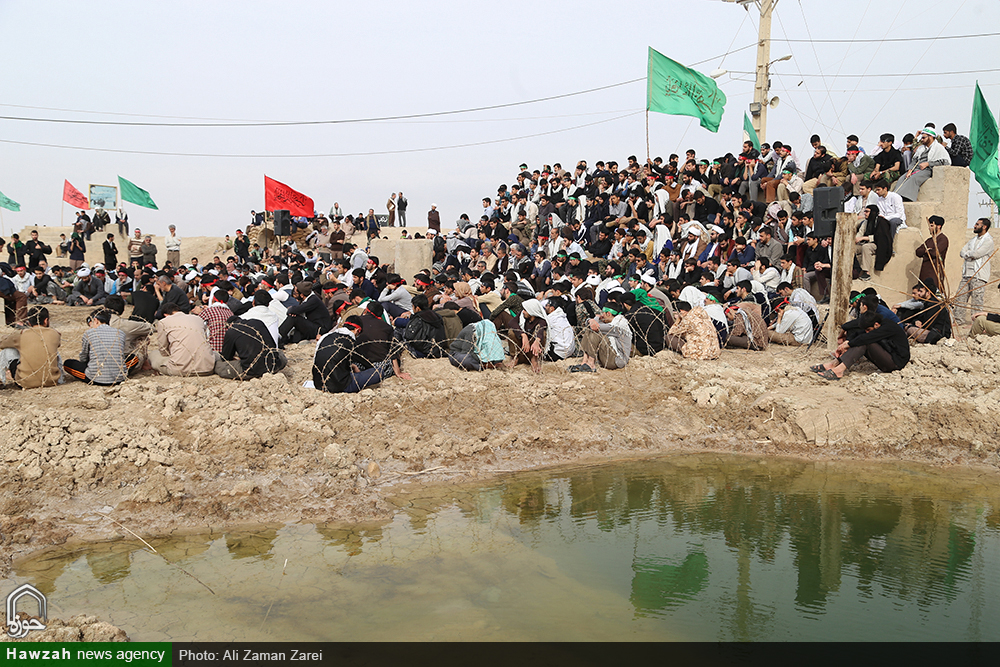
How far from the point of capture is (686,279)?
12648 mm

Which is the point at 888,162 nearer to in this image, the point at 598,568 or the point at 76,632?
the point at 598,568

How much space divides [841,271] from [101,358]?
9892mm

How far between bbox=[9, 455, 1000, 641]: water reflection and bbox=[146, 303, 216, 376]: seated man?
354cm

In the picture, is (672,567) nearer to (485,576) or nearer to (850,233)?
(485,576)

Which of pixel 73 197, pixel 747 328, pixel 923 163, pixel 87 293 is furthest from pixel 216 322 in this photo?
pixel 73 197

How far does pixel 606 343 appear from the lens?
9914 millimetres

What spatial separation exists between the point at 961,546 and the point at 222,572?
5849 mm

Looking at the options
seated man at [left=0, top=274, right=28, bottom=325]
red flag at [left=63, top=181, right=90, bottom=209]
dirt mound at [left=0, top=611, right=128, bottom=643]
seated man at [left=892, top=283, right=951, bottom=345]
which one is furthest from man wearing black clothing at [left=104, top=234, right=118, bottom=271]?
seated man at [left=892, top=283, right=951, bottom=345]

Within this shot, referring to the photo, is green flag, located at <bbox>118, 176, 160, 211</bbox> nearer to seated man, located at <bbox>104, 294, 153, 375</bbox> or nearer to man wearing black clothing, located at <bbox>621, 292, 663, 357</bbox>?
seated man, located at <bbox>104, 294, 153, 375</bbox>

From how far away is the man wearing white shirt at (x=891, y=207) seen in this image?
11664 mm

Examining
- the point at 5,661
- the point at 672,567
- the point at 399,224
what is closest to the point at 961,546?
the point at 672,567

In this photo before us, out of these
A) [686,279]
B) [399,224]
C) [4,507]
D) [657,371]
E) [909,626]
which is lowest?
[909,626]

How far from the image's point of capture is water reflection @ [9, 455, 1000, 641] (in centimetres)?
468

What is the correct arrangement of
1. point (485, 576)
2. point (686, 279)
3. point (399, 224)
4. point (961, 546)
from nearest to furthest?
point (485, 576), point (961, 546), point (686, 279), point (399, 224)
